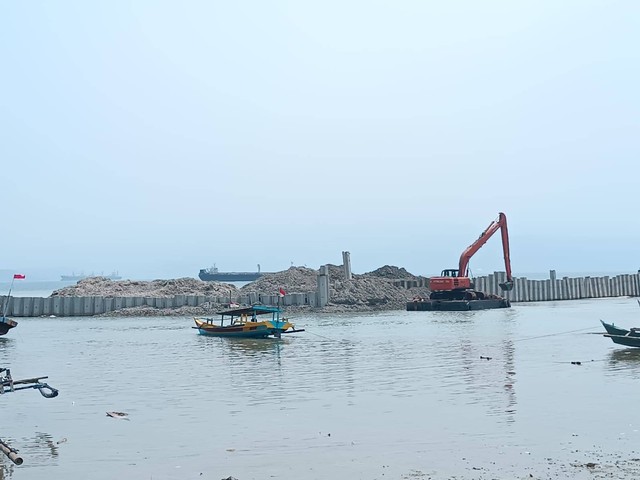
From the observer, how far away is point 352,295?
A: 74.1m

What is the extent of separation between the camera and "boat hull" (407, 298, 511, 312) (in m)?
68.6

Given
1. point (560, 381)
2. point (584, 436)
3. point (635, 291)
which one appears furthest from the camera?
point (635, 291)

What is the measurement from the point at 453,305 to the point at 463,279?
3022mm

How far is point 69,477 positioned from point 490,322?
43.3m

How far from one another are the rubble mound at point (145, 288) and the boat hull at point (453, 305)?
17008mm

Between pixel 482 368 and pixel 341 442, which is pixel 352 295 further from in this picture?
pixel 341 442

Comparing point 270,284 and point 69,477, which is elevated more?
point 270,284

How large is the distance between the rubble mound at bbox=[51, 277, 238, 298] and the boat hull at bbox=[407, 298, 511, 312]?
670 inches

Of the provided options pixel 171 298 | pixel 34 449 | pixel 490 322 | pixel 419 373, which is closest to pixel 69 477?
pixel 34 449

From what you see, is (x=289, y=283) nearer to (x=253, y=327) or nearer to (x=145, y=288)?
(x=145, y=288)

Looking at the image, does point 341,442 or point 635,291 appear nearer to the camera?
point 341,442

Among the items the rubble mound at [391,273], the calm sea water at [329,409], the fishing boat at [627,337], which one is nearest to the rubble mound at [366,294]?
the rubble mound at [391,273]

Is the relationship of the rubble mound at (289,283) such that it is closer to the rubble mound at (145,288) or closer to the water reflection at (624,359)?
the rubble mound at (145,288)

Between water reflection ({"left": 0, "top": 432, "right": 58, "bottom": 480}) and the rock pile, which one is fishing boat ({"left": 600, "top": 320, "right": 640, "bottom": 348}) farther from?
the rock pile
